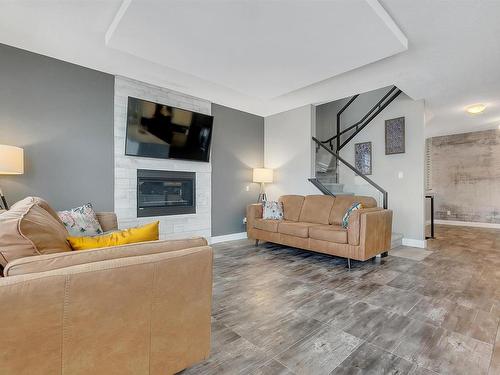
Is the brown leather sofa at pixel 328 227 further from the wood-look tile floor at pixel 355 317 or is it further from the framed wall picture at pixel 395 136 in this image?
the framed wall picture at pixel 395 136

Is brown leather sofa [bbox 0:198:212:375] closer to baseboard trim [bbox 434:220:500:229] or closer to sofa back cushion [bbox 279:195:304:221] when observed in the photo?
sofa back cushion [bbox 279:195:304:221]

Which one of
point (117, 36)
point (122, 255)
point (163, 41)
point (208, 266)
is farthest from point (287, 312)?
point (117, 36)

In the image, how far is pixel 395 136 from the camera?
461cm

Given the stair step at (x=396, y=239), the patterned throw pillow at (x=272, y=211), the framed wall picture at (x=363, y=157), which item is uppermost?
the framed wall picture at (x=363, y=157)

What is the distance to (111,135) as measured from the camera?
3.53 meters

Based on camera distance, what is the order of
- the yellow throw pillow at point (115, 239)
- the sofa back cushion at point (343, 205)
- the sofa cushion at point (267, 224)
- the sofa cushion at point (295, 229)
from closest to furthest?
the yellow throw pillow at point (115, 239) → the sofa cushion at point (295, 229) → the sofa back cushion at point (343, 205) → the sofa cushion at point (267, 224)

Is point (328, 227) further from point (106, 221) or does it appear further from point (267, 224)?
point (106, 221)

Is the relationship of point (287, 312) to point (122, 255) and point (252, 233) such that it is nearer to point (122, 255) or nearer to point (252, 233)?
point (122, 255)

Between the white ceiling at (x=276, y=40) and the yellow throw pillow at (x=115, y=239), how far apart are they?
1831mm

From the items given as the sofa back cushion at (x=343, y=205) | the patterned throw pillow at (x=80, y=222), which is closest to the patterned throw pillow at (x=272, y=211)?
the sofa back cushion at (x=343, y=205)

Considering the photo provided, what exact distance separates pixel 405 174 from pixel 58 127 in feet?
17.7

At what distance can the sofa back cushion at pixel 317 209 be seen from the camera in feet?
13.0

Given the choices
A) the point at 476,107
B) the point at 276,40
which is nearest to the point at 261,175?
the point at 276,40

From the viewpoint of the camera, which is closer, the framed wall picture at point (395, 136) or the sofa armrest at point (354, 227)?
the sofa armrest at point (354, 227)
